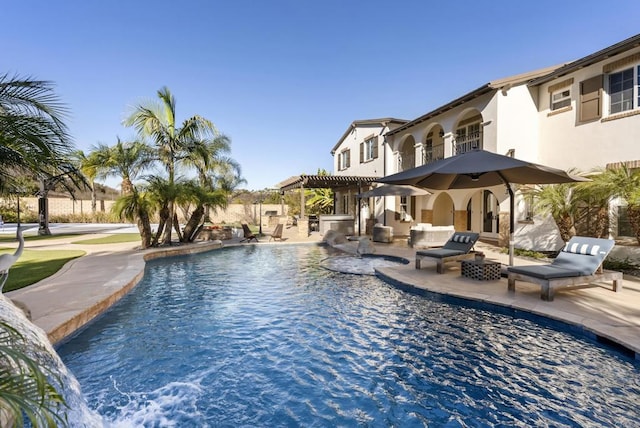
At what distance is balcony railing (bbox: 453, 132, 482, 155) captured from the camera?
52.0ft

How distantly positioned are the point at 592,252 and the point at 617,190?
3.91 meters

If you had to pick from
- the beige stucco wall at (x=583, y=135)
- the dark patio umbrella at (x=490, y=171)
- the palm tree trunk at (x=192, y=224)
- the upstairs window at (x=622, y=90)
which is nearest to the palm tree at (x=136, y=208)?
the palm tree trunk at (x=192, y=224)

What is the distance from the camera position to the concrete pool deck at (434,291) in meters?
5.03

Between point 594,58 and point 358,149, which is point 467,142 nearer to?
point 594,58

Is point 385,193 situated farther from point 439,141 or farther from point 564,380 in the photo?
point 564,380

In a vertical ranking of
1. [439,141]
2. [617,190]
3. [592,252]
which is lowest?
[592,252]

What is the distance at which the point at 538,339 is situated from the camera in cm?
507

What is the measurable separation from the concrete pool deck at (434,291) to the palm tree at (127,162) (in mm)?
6233

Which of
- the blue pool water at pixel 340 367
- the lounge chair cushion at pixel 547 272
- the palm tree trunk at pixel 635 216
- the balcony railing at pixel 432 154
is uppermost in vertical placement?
the balcony railing at pixel 432 154

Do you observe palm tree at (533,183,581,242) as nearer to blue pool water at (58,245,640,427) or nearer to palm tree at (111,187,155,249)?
blue pool water at (58,245,640,427)

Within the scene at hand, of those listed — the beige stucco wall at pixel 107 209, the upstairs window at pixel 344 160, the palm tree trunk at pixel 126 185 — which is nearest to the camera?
the palm tree trunk at pixel 126 185

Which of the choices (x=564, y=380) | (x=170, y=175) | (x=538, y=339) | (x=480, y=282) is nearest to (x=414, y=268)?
(x=480, y=282)

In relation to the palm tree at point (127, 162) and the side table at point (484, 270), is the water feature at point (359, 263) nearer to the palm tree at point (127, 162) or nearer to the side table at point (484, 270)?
the side table at point (484, 270)

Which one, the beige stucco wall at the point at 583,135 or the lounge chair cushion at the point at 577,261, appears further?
the beige stucco wall at the point at 583,135
